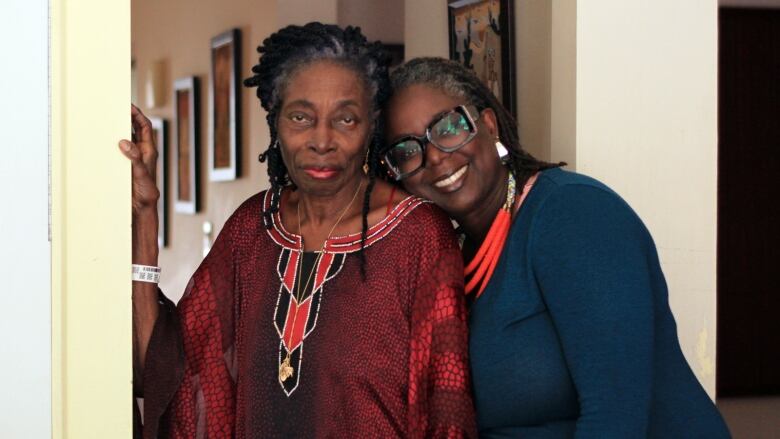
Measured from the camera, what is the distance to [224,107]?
6125mm

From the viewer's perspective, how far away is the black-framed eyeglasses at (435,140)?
7.26 ft

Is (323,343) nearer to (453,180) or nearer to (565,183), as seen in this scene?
(453,180)

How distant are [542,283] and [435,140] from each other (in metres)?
0.42

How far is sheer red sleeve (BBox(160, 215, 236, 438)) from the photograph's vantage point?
2.29 meters

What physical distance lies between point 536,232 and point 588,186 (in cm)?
14

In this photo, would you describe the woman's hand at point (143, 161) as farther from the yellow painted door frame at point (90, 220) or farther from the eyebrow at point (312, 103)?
the eyebrow at point (312, 103)

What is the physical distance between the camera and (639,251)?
1921 millimetres

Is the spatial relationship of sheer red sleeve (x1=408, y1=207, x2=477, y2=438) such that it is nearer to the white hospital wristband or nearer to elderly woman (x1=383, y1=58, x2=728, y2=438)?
elderly woman (x1=383, y1=58, x2=728, y2=438)

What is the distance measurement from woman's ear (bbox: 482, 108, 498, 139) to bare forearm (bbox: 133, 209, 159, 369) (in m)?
0.77
